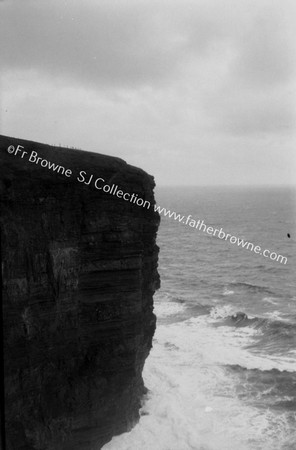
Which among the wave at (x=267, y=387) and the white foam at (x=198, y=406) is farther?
the wave at (x=267, y=387)

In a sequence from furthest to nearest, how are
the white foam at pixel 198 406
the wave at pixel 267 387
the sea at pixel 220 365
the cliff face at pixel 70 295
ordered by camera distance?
the wave at pixel 267 387
the sea at pixel 220 365
the white foam at pixel 198 406
the cliff face at pixel 70 295

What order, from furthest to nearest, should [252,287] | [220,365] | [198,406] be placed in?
[252,287]
[220,365]
[198,406]

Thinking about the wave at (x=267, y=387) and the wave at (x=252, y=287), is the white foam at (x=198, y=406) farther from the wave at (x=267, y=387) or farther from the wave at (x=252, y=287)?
the wave at (x=252, y=287)

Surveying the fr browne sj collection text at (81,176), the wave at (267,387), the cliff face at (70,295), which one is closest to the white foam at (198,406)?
the wave at (267,387)

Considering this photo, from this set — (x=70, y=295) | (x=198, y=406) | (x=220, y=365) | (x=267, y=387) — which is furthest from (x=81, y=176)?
(x=267, y=387)

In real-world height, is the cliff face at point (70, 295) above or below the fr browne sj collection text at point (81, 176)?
below

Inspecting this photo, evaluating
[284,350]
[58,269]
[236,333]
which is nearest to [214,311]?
[236,333]

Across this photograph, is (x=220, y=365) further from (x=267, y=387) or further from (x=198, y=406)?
(x=198, y=406)
